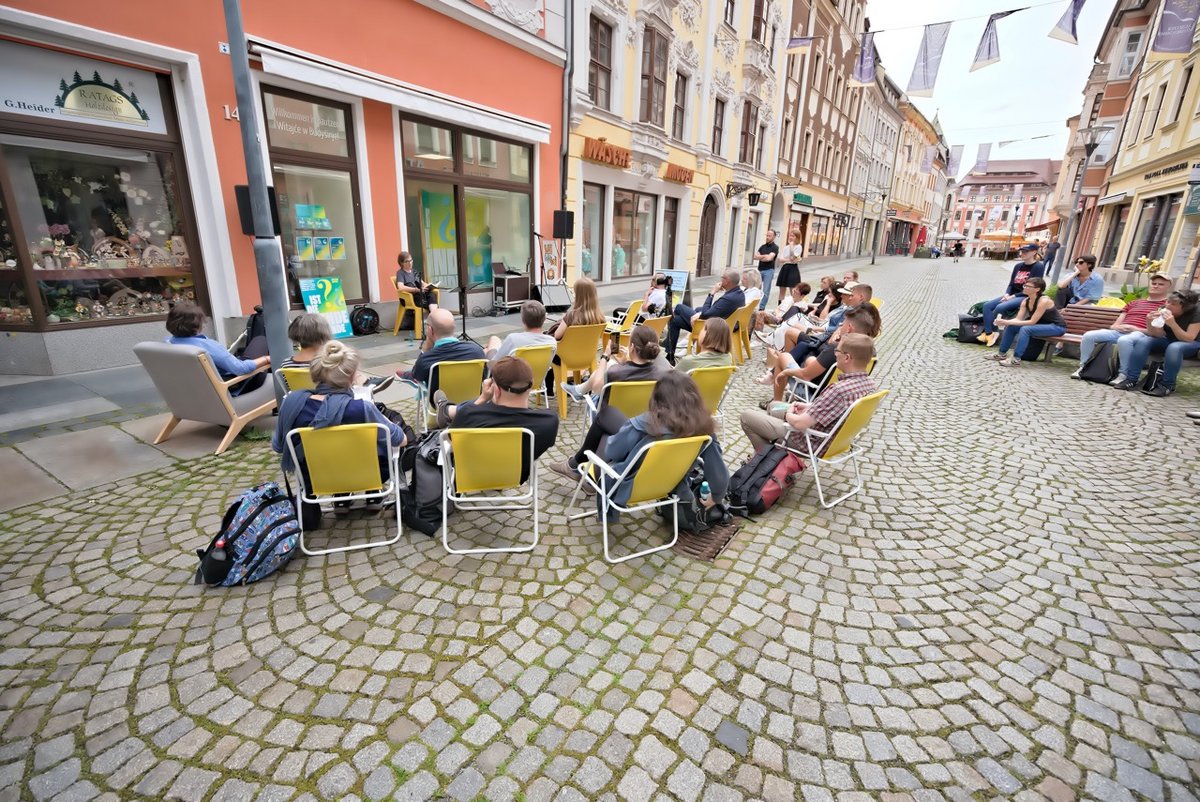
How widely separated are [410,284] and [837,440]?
23.6 ft

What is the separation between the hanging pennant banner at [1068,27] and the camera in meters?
9.21

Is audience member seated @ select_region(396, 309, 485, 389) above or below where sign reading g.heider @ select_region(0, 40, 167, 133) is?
below

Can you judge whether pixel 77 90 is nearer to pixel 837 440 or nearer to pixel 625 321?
pixel 625 321

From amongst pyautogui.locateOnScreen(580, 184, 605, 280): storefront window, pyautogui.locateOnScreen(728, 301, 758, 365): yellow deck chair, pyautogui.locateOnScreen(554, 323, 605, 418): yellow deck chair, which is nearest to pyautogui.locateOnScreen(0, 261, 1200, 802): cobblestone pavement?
pyautogui.locateOnScreen(554, 323, 605, 418): yellow deck chair

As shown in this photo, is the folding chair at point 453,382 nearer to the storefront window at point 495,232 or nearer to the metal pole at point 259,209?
the metal pole at point 259,209

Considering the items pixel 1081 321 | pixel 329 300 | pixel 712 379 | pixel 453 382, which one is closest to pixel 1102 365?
pixel 1081 321

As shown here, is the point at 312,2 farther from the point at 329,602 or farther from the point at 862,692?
the point at 862,692

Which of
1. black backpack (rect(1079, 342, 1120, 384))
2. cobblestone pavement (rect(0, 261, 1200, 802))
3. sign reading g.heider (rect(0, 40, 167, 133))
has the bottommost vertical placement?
cobblestone pavement (rect(0, 261, 1200, 802))

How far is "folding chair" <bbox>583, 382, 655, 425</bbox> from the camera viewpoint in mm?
3570

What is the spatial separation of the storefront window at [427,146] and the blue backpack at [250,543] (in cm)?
764

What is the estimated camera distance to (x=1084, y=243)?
2583cm

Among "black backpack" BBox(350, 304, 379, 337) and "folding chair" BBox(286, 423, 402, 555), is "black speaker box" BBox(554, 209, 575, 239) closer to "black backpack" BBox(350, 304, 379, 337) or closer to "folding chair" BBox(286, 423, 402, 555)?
"black backpack" BBox(350, 304, 379, 337)

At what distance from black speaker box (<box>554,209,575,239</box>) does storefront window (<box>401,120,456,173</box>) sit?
8.11ft

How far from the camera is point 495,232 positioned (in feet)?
35.9
